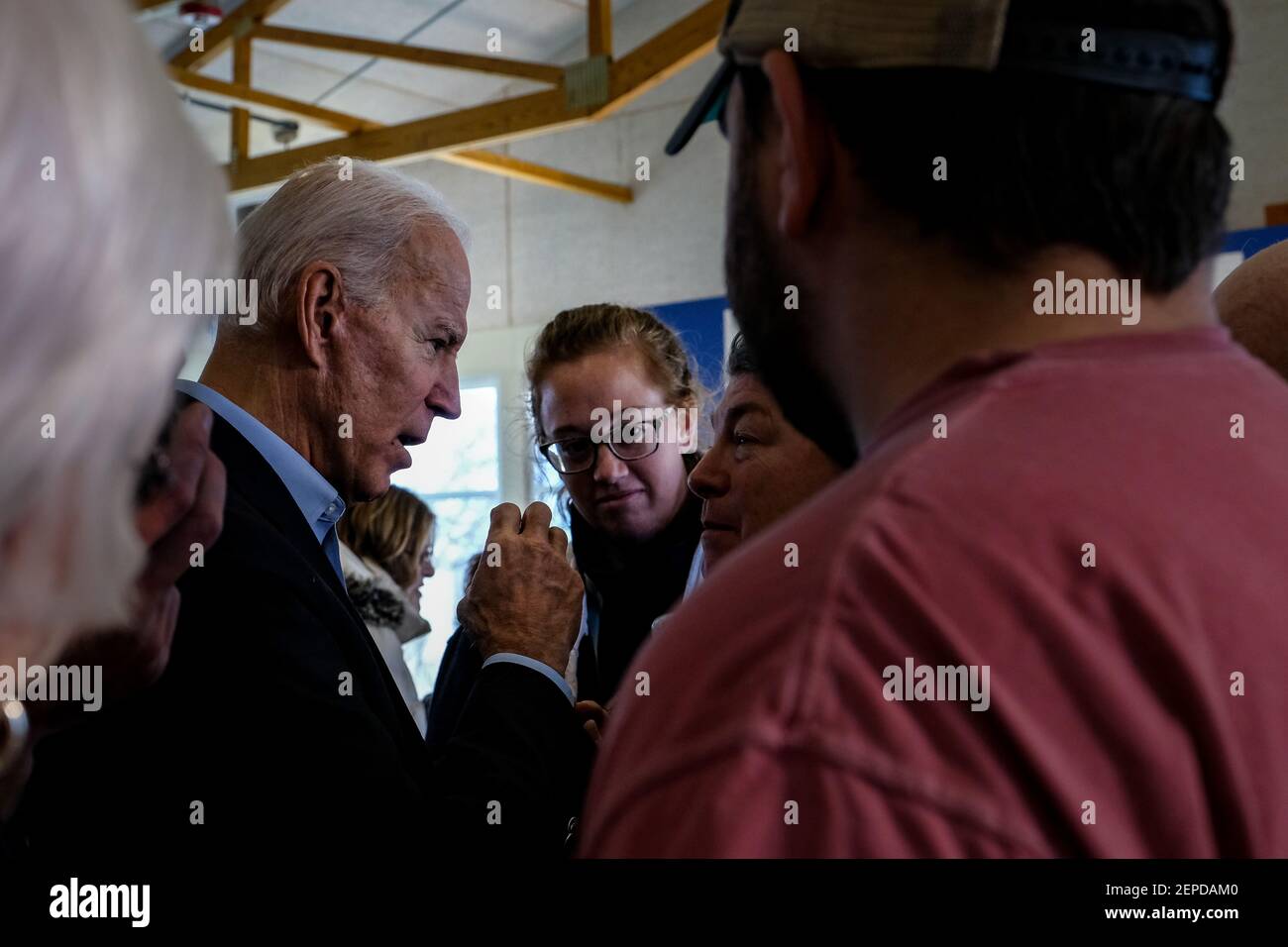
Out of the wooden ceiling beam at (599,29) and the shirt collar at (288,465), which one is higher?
the wooden ceiling beam at (599,29)

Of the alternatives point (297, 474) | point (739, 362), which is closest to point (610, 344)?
point (739, 362)

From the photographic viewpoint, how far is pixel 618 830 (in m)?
0.56

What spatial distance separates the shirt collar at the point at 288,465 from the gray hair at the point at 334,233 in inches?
6.0

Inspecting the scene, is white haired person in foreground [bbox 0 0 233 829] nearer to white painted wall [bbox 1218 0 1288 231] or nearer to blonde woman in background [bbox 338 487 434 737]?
blonde woman in background [bbox 338 487 434 737]

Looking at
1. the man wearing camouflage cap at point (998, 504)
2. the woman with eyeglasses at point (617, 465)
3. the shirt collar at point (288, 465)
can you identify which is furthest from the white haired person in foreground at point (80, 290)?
the woman with eyeglasses at point (617, 465)

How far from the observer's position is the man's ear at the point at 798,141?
2.43 feet

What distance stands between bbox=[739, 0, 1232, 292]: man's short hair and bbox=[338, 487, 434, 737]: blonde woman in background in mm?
2451

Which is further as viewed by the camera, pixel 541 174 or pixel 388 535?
pixel 541 174

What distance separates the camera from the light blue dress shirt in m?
1.54

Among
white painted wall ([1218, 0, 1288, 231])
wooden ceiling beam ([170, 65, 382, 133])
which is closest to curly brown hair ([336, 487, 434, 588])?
wooden ceiling beam ([170, 65, 382, 133])

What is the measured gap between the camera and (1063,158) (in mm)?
A: 667

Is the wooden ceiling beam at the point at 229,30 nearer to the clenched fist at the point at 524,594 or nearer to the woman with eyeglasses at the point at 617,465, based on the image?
the woman with eyeglasses at the point at 617,465

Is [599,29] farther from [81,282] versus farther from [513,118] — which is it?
[81,282]

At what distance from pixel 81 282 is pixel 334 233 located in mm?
1187
